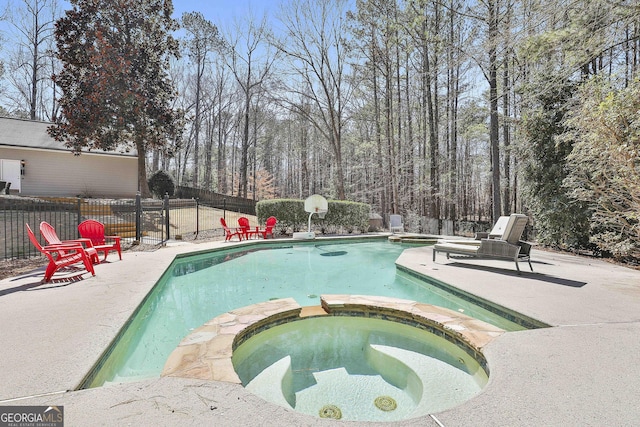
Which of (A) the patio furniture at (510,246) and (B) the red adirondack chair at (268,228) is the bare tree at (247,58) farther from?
(A) the patio furniture at (510,246)

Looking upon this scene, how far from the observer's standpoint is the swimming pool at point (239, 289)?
2.97 metres

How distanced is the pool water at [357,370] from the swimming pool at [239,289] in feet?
3.11

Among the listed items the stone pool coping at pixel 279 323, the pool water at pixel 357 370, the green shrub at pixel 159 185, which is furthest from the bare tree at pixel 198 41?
the pool water at pixel 357 370

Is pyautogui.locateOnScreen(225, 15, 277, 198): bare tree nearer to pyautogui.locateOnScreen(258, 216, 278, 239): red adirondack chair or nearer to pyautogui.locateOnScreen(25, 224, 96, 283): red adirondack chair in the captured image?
pyautogui.locateOnScreen(258, 216, 278, 239): red adirondack chair

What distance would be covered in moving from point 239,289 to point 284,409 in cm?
373

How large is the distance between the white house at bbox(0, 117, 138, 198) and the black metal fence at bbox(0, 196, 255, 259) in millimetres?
4368

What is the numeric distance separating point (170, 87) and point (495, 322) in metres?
17.0

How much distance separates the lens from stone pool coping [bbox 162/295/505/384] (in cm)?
226

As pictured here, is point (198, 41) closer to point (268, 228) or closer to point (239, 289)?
point (268, 228)

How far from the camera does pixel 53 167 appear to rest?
15766mm

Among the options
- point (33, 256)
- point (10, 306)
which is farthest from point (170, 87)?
point (10, 306)

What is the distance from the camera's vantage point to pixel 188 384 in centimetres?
199

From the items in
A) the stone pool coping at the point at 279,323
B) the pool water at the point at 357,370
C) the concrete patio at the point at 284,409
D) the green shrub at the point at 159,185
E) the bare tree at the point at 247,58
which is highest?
the bare tree at the point at 247,58

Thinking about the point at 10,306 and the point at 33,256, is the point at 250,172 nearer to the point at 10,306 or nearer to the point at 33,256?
the point at 33,256
